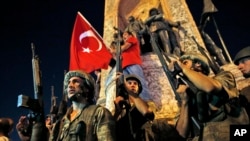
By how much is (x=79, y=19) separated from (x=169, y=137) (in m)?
5.99

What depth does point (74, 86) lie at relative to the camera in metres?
4.18

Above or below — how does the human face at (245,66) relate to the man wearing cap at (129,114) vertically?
above

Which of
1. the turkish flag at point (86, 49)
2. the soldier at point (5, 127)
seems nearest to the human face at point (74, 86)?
the soldier at point (5, 127)

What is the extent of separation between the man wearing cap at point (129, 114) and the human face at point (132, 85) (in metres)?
0.04

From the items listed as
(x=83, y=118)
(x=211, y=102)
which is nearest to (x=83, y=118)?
(x=83, y=118)

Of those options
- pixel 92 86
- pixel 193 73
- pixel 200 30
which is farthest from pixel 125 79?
pixel 200 30

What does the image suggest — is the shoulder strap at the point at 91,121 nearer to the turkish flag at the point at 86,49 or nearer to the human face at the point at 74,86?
the human face at the point at 74,86

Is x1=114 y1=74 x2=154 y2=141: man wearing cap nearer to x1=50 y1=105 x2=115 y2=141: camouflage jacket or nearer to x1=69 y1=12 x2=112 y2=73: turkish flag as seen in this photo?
x1=50 y1=105 x2=115 y2=141: camouflage jacket

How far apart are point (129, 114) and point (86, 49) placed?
5.99 metres

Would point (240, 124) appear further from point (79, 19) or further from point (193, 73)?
point (79, 19)

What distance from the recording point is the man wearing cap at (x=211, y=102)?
3.56m

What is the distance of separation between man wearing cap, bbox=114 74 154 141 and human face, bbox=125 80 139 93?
4cm

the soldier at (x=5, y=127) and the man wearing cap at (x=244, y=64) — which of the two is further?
the soldier at (x=5, y=127)

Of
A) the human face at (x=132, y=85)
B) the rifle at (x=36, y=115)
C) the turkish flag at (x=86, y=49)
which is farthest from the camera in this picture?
the turkish flag at (x=86, y=49)
